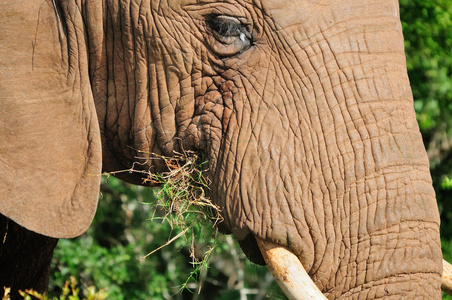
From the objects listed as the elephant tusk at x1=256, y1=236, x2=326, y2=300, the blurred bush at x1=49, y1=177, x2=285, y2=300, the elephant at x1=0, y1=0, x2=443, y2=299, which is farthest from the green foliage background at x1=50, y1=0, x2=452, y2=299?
the elephant at x1=0, y1=0, x2=443, y2=299

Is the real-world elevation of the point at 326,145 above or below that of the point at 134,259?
above

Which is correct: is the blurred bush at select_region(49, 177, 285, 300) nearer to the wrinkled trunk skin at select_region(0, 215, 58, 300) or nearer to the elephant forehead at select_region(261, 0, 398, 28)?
the wrinkled trunk skin at select_region(0, 215, 58, 300)

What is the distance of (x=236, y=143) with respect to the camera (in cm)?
280

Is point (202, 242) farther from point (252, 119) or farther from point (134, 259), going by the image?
point (134, 259)

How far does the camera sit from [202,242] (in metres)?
4.34

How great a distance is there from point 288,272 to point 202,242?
1736 millimetres

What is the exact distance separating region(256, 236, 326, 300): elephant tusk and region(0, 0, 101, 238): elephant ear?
718mm

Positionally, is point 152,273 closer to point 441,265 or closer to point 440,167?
point 440,167

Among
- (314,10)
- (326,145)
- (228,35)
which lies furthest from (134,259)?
(314,10)

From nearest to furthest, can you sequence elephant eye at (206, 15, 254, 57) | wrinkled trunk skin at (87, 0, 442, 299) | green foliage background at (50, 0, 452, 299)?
wrinkled trunk skin at (87, 0, 442, 299), elephant eye at (206, 15, 254, 57), green foliage background at (50, 0, 452, 299)

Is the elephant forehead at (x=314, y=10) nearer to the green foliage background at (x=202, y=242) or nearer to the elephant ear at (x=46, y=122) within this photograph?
the elephant ear at (x=46, y=122)

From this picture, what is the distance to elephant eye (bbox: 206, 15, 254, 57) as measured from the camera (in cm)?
284

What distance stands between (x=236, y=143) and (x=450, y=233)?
2652 mm

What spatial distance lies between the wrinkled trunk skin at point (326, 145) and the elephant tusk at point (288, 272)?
36 mm
